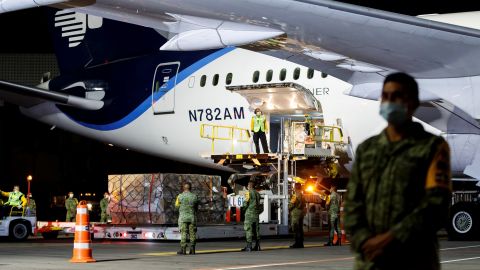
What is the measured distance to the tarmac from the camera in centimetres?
1230

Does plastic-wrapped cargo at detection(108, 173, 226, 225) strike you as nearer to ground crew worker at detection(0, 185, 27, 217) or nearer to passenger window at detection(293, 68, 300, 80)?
ground crew worker at detection(0, 185, 27, 217)

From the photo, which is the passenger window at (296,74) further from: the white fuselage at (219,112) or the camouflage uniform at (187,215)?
the camouflage uniform at (187,215)

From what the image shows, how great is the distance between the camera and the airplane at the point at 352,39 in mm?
12281

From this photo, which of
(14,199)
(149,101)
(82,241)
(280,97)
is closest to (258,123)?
(280,97)

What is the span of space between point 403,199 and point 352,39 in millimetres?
10098

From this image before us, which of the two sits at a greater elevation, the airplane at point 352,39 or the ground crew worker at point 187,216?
the airplane at point 352,39

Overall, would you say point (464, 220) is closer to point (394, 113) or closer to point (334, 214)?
point (334, 214)

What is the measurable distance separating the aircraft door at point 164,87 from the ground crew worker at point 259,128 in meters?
3.27

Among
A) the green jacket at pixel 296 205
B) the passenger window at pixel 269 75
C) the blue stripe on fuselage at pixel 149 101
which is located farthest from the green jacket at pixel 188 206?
the blue stripe on fuselage at pixel 149 101

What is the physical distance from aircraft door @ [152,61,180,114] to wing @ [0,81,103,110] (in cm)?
265

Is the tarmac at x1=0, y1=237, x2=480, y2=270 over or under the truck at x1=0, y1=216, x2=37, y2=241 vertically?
under

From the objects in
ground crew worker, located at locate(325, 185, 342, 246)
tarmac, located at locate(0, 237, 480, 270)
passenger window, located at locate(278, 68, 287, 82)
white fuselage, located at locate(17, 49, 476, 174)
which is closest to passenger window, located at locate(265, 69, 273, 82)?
white fuselage, located at locate(17, 49, 476, 174)

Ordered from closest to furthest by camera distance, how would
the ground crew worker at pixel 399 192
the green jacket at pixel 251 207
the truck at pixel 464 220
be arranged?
the ground crew worker at pixel 399 192 < the green jacket at pixel 251 207 < the truck at pixel 464 220

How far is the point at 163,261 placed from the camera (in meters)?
13.6
